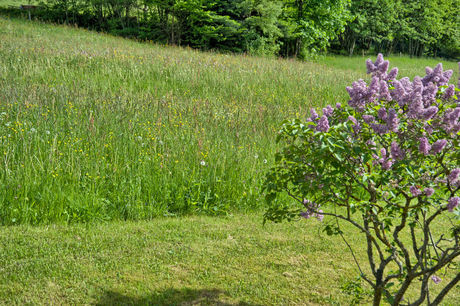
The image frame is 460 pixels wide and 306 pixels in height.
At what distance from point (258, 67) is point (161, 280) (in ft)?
30.8

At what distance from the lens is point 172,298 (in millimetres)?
3283

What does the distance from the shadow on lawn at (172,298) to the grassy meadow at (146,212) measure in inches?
0.4

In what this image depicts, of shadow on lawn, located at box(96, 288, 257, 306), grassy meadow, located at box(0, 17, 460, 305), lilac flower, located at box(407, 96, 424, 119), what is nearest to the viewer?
lilac flower, located at box(407, 96, 424, 119)

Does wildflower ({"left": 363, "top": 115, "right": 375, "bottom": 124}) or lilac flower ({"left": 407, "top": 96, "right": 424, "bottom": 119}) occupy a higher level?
lilac flower ({"left": 407, "top": 96, "right": 424, "bottom": 119})

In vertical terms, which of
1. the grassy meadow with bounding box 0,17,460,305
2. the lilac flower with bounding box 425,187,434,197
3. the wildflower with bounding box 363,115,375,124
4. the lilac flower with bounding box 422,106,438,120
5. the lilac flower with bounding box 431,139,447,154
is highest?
the lilac flower with bounding box 422,106,438,120

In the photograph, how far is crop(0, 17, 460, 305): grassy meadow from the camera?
3.45 m

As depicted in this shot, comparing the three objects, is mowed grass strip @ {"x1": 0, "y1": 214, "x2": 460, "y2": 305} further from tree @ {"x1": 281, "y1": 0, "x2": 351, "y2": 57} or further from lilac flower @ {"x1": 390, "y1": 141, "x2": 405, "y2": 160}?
tree @ {"x1": 281, "y1": 0, "x2": 351, "y2": 57}

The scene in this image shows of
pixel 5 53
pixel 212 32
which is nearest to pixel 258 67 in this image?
pixel 5 53

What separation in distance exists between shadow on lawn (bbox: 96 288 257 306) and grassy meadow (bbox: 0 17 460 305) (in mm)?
11

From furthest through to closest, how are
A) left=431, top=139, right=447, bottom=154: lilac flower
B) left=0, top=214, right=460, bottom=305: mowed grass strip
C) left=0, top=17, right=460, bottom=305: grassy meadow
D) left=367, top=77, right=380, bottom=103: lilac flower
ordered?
left=0, top=17, right=460, bottom=305: grassy meadow < left=0, top=214, right=460, bottom=305: mowed grass strip < left=367, top=77, right=380, bottom=103: lilac flower < left=431, top=139, right=447, bottom=154: lilac flower

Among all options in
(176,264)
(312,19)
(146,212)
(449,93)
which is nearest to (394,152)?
(449,93)

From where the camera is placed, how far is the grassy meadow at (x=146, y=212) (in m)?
3.45

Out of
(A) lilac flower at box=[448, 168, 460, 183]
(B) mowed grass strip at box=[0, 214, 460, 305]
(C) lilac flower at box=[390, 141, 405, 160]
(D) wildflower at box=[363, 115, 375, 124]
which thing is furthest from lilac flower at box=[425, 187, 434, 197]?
(B) mowed grass strip at box=[0, 214, 460, 305]

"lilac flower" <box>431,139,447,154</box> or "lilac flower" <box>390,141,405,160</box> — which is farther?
"lilac flower" <box>390,141,405,160</box>
